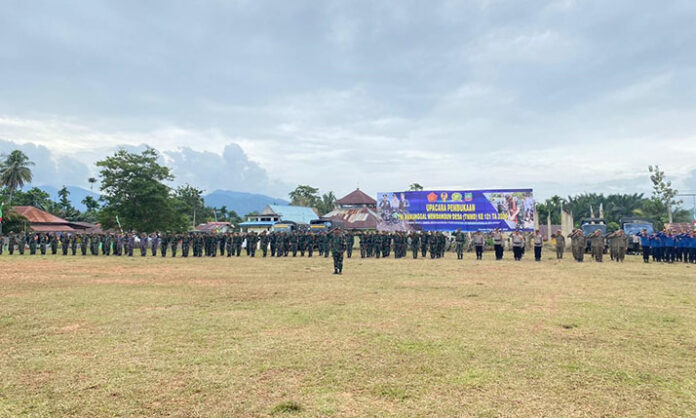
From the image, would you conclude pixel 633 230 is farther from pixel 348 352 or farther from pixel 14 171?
pixel 14 171

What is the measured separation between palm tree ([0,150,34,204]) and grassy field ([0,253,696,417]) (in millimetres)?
67978

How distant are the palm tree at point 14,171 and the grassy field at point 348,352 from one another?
2676 inches

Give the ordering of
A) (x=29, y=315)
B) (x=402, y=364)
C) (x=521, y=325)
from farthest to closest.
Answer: (x=29, y=315) → (x=521, y=325) → (x=402, y=364)

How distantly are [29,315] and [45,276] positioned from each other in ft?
24.1

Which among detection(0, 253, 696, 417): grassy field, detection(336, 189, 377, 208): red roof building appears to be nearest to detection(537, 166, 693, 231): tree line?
detection(336, 189, 377, 208): red roof building

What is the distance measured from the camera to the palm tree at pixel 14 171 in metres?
65.8

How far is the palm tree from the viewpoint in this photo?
65.8m

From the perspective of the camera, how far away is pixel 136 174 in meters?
42.5

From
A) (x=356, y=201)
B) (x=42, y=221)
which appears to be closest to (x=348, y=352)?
(x=42, y=221)

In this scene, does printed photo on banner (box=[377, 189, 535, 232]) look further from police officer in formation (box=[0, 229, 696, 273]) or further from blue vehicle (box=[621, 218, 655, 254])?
blue vehicle (box=[621, 218, 655, 254])


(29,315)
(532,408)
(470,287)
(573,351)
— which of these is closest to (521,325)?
(573,351)

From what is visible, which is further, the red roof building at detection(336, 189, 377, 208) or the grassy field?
the red roof building at detection(336, 189, 377, 208)

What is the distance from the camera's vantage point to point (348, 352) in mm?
5734

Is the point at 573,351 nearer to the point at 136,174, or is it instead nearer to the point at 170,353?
the point at 170,353
